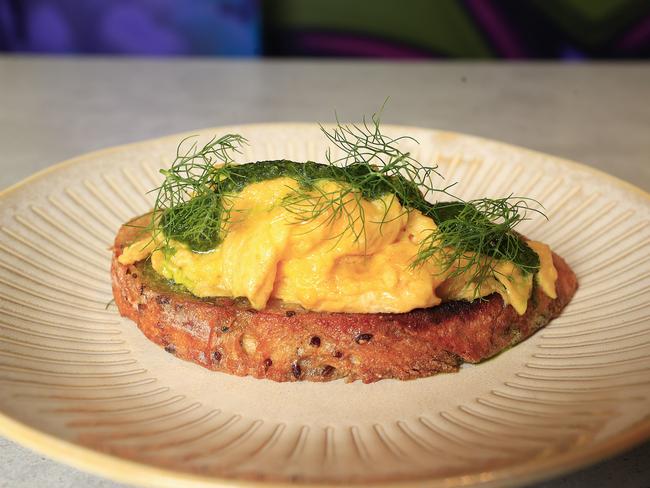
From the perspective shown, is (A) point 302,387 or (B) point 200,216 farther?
(B) point 200,216

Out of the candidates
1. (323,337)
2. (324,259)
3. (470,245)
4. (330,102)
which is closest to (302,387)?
(323,337)

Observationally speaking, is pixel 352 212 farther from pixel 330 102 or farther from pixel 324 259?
pixel 330 102

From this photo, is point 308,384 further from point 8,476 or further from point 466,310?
point 8,476

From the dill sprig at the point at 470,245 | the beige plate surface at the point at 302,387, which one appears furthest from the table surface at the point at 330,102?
the dill sprig at the point at 470,245

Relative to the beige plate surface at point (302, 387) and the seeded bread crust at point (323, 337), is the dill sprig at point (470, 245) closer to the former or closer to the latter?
the seeded bread crust at point (323, 337)

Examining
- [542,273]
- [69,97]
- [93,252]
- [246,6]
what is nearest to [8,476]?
[93,252]

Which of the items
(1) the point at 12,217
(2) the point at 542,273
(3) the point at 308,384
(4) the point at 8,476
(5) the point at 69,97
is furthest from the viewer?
(5) the point at 69,97
